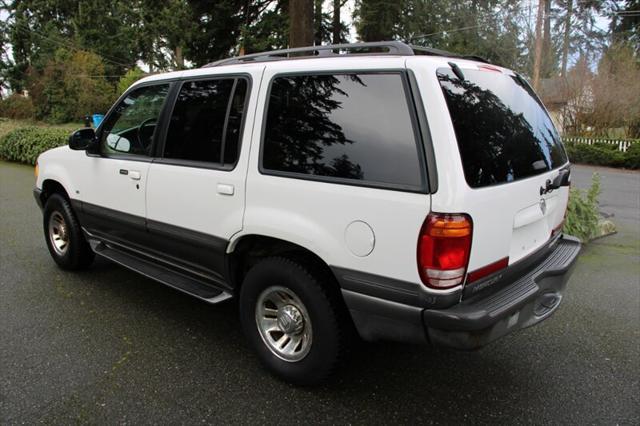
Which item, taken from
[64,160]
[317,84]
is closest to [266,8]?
[64,160]

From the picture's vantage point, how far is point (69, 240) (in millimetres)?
4543

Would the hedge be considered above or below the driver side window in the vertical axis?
below

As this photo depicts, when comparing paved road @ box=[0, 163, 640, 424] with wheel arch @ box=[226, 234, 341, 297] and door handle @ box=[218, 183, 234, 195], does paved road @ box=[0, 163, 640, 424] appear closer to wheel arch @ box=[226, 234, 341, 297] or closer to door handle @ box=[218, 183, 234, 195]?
wheel arch @ box=[226, 234, 341, 297]

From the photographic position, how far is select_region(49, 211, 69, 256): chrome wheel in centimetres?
469

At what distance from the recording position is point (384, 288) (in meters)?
2.38

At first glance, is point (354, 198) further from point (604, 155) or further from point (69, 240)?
point (604, 155)

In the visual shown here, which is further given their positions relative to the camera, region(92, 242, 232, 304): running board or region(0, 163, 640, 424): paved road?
region(92, 242, 232, 304): running board

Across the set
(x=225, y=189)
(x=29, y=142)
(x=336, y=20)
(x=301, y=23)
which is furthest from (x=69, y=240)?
(x=336, y=20)

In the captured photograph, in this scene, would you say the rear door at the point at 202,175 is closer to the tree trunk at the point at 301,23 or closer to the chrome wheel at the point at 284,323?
the chrome wheel at the point at 284,323

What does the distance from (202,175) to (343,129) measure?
1079 millimetres

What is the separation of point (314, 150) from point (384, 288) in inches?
32.8

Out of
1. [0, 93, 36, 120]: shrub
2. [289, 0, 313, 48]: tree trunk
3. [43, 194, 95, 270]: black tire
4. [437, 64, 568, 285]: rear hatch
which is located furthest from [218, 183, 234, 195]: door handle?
[0, 93, 36, 120]: shrub

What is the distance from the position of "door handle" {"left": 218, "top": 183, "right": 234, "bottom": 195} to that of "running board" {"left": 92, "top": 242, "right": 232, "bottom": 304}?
2.34 ft

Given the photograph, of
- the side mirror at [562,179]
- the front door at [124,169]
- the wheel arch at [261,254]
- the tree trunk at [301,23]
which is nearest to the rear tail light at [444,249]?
the wheel arch at [261,254]
